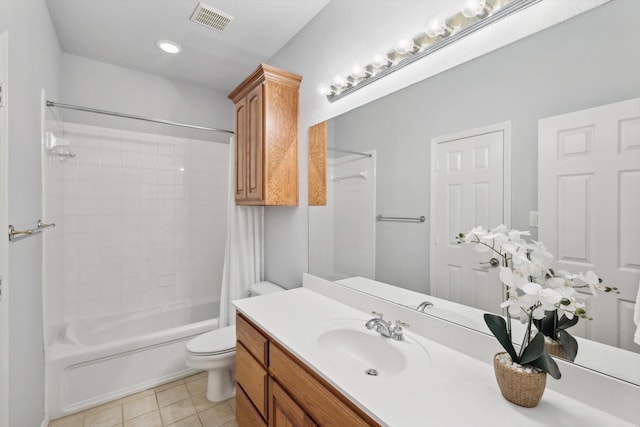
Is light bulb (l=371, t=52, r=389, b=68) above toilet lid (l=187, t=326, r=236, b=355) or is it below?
above

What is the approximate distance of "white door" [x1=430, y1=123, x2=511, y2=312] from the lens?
3.21ft

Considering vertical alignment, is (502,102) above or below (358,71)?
below

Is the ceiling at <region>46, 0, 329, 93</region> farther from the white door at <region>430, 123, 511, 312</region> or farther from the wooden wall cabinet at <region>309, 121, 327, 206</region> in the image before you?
the white door at <region>430, 123, 511, 312</region>

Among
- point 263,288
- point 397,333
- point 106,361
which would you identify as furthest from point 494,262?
point 106,361

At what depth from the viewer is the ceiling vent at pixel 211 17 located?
1785 millimetres

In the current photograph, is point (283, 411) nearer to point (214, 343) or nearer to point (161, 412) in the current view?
point (214, 343)

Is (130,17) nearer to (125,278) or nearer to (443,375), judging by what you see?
(125,278)

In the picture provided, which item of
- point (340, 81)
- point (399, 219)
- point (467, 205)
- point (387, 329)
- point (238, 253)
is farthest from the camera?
point (238, 253)

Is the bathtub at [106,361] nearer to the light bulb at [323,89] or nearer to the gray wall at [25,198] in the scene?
the gray wall at [25,198]

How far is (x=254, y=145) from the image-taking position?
202 cm

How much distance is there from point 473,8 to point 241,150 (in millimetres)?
1688

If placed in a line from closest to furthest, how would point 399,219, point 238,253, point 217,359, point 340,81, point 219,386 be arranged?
point 399,219 < point 340,81 < point 217,359 < point 219,386 < point 238,253

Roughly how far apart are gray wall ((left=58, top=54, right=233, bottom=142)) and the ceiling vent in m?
1.07

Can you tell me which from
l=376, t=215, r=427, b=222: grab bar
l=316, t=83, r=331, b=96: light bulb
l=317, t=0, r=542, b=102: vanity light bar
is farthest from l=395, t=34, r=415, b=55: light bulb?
l=376, t=215, r=427, b=222: grab bar
